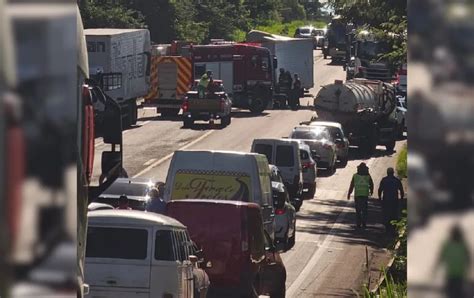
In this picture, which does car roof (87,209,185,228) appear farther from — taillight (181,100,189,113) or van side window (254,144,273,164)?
taillight (181,100,189,113)

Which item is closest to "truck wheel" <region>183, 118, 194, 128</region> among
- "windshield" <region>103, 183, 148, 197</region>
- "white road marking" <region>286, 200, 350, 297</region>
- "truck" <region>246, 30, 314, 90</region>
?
"truck" <region>246, 30, 314, 90</region>

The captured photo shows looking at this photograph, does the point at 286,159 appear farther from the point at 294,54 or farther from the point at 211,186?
the point at 294,54

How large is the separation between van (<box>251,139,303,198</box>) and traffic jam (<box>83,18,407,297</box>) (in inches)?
1.2

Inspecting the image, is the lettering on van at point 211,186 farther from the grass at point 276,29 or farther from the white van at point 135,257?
the grass at point 276,29

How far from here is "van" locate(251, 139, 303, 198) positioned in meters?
29.0

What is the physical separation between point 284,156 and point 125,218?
17.5 m

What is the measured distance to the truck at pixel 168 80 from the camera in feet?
163

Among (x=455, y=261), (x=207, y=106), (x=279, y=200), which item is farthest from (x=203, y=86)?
(x=455, y=261)

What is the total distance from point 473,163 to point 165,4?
55.5 meters

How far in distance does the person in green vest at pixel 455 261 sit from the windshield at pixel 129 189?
16635mm

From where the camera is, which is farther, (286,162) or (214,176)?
(286,162)

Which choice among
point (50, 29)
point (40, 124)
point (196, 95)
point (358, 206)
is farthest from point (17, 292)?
point (196, 95)

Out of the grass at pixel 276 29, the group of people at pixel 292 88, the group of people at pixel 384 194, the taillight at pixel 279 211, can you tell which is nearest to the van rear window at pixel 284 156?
the group of people at pixel 384 194

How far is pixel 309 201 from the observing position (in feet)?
105
